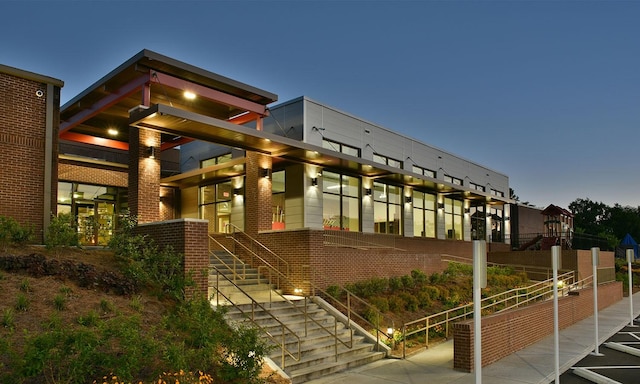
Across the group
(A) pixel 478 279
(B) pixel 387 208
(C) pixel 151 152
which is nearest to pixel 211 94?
(C) pixel 151 152

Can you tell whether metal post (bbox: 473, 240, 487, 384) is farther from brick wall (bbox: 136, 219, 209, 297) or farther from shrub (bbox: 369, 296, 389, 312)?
shrub (bbox: 369, 296, 389, 312)

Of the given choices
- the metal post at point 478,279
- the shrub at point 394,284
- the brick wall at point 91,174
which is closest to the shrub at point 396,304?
the shrub at point 394,284

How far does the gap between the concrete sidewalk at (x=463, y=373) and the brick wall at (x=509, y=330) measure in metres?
0.21

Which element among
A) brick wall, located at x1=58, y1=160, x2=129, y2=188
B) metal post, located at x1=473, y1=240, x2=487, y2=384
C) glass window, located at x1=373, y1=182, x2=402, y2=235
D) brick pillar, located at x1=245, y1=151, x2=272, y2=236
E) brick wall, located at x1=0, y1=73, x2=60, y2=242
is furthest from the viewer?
glass window, located at x1=373, y1=182, x2=402, y2=235

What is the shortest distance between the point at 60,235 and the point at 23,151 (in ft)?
11.5

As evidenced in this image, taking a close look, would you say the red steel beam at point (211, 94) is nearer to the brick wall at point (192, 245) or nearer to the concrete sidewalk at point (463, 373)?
the brick wall at point (192, 245)

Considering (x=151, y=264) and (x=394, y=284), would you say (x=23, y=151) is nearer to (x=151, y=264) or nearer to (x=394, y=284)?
(x=151, y=264)

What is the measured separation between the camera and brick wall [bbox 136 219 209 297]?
1200cm

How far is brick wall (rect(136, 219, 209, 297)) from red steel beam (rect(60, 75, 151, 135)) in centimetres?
641

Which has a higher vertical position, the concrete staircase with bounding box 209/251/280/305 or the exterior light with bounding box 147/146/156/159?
the exterior light with bounding box 147/146/156/159

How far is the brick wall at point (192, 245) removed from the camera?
12.0 meters

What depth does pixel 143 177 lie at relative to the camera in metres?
15.8

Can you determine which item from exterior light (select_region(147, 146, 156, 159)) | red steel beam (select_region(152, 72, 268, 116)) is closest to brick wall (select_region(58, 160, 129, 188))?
red steel beam (select_region(152, 72, 268, 116))

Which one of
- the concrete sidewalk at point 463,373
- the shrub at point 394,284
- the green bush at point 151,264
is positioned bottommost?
the concrete sidewalk at point 463,373
